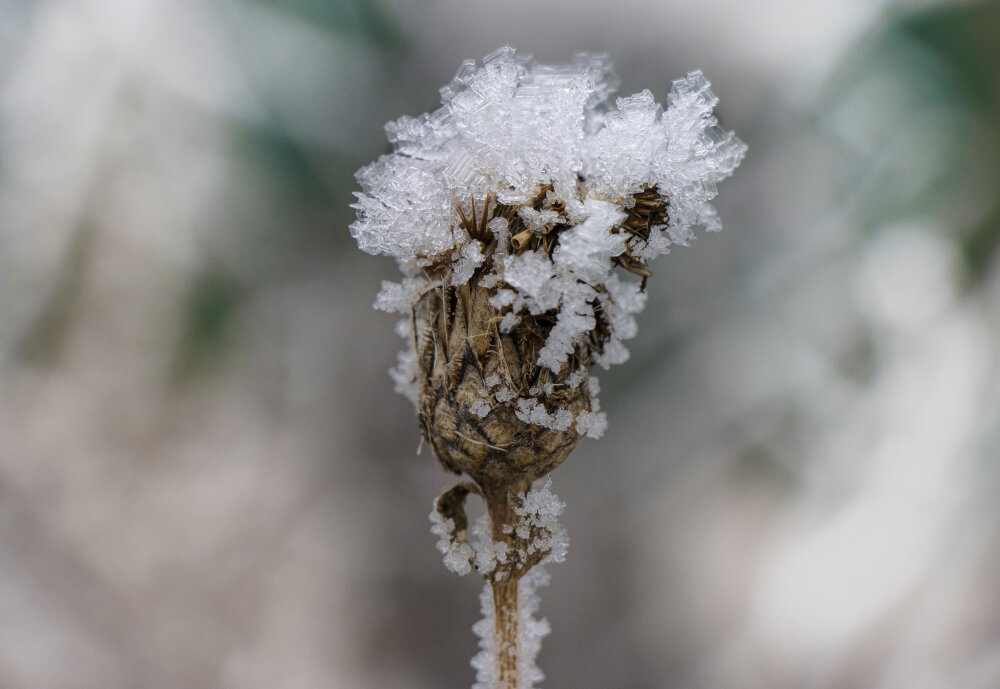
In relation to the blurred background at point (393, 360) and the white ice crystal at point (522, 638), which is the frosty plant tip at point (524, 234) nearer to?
the white ice crystal at point (522, 638)

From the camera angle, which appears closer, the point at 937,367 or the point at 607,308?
the point at 607,308

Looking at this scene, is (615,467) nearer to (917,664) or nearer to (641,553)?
(641,553)

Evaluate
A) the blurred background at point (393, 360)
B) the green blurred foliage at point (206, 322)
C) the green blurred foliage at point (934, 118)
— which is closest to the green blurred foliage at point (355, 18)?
the blurred background at point (393, 360)

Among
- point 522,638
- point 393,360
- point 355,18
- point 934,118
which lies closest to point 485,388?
point 522,638

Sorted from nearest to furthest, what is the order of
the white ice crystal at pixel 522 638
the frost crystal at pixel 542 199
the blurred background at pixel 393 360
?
the frost crystal at pixel 542 199, the white ice crystal at pixel 522 638, the blurred background at pixel 393 360

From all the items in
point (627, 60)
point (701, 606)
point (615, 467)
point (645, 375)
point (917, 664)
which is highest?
point (627, 60)

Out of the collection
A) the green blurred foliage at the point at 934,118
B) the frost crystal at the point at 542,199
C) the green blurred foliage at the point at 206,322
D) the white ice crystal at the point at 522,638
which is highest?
the green blurred foliage at the point at 934,118

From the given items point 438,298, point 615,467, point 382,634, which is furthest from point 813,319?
point 382,634
